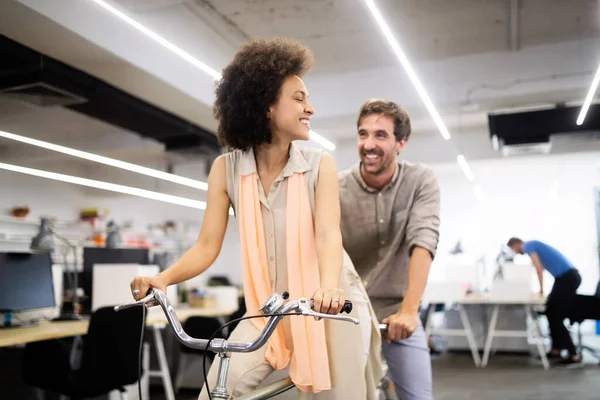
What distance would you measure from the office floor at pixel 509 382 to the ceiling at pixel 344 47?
120 inches

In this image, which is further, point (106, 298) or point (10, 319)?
point (106, 298)

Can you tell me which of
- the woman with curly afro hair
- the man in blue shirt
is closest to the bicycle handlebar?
the woman with curly afro hair

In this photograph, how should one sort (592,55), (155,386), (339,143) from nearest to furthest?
1. (155,386)
2. (592,55)
3. (339,143)

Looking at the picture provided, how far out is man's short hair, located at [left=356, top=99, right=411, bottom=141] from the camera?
2080mm

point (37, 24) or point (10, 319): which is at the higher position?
point (37, 24)

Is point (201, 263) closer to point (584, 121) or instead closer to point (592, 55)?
point (592, 55)

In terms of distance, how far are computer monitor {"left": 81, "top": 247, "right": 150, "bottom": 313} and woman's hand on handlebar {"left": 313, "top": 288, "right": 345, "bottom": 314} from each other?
4259 millimetres

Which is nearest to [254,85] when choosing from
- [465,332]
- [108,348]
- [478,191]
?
[108,348]

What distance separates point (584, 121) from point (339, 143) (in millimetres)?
4588

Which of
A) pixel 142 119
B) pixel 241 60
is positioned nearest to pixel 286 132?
pixel 241 60

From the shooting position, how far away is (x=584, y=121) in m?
7.49

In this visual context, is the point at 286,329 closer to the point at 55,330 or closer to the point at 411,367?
the point at 411,367

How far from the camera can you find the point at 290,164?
1521 millimetres

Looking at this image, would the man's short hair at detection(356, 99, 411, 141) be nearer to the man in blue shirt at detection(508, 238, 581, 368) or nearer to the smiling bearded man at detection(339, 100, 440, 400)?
the smiling bearded man at detection(339, 100, 440, 400)
